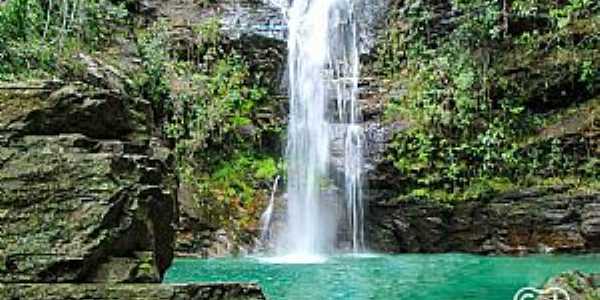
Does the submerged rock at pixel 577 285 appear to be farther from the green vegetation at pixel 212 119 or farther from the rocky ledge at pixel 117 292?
the green vegetation at pixel 212 119

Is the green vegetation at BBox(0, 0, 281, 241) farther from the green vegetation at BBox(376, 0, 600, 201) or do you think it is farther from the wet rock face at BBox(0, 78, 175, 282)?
the wet rock face at BBox(0, 78, 175, 282)

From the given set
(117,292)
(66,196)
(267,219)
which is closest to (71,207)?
(66,196)

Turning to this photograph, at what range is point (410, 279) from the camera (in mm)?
9672

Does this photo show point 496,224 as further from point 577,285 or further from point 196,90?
point 577,285

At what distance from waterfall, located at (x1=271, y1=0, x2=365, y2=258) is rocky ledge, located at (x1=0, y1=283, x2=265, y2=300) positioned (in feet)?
38.5

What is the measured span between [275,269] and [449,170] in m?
5.75

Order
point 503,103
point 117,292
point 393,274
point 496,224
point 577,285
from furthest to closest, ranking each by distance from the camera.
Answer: point 503,103
point 496,224
point 393,274
point 577,285
point 117,292

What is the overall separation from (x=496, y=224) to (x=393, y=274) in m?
4.95

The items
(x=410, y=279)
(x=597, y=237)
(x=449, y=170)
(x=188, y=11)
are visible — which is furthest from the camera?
(x=188, y=11)

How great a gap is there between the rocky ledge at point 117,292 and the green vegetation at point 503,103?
1208cm

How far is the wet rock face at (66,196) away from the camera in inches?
145

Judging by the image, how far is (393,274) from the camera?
10398 mm

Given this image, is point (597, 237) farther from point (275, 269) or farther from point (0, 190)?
point (0, 190)

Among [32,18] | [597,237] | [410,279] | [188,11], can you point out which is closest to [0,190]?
[410,279]
